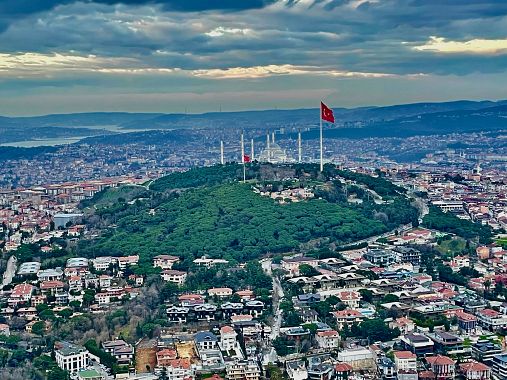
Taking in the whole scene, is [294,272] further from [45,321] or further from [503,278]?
[45,321]

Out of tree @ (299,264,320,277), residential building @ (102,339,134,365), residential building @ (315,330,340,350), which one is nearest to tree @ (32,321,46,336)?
residential building @ (102,339,134,365)

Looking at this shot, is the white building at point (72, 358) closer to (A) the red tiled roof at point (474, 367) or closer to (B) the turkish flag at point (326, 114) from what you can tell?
(A) the red tiled roof at point (474, 367)

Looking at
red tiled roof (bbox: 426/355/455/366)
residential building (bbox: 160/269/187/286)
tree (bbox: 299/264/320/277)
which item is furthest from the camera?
residential building (bbox: 160/269/187/286)

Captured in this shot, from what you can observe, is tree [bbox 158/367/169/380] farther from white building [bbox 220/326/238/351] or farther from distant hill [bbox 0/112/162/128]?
distant hill [bbox 0/112/162/128]

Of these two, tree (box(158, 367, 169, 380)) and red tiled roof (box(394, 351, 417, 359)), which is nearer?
tree (box(158, 367, 169, 380))

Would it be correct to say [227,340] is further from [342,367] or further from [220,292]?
[220,292]

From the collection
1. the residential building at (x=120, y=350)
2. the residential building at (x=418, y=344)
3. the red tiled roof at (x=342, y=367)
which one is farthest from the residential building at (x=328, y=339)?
the residential building at (x=120, y=350)
